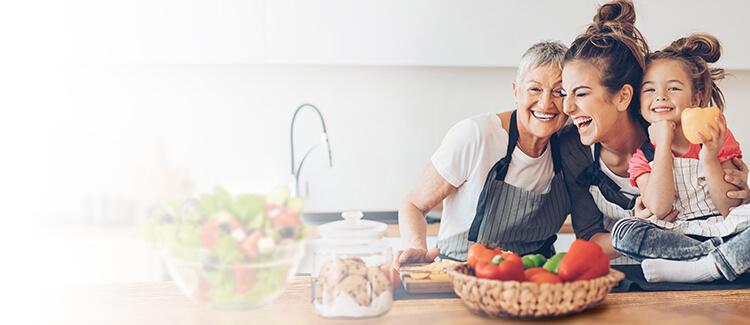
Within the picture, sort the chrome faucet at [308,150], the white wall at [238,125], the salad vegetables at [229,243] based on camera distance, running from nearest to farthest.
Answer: the salad vegetables at [229,243], the white wall at [238,125], the chrome faucet at [308,150]

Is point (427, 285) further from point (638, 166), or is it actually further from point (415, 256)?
point (638, 166)

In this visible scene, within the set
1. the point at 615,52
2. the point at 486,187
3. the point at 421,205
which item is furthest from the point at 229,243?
the point at 615,52

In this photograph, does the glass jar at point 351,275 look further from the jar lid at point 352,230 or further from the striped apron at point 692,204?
the striped apron at point 692,204

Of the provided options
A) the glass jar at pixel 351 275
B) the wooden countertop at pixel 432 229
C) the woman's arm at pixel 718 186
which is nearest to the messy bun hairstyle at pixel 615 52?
the woman's arm at pixel 718 186

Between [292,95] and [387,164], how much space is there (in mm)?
311

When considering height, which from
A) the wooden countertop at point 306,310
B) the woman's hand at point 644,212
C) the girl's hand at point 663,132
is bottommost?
the wooden countertop at point 306,310

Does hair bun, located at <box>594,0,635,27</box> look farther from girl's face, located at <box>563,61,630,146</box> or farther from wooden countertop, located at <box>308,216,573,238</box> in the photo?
wooden countertop, located at <box>308,216,573,238</box>

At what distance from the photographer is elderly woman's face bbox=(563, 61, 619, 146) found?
2.08 m

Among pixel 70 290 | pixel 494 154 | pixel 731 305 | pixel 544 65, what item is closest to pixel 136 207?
pixel 70 290

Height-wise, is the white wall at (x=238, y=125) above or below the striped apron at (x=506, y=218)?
above

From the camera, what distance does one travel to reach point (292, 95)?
2014 millimetres

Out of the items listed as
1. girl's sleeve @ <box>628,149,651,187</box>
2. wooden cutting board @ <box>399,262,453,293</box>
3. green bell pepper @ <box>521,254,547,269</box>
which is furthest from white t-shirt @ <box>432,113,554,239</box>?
green bell pepper @ <box>521,254,547,269</box>

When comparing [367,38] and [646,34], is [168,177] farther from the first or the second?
[646,34]

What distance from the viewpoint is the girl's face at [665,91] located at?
6.84ft
